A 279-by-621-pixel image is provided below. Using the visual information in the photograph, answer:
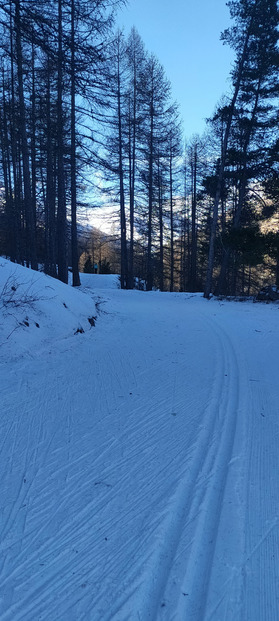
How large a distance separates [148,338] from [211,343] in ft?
4.11

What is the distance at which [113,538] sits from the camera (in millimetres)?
1608

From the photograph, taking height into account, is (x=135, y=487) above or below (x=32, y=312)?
below

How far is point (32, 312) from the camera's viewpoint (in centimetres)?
505

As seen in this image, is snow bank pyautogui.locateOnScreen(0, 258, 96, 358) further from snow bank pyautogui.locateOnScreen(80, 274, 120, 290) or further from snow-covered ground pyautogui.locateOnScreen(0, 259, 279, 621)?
snow bank pyautogui.locateOnScreen(80, 274, 120, 290)

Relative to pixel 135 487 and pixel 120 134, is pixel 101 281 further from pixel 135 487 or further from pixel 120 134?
pixel 135 487

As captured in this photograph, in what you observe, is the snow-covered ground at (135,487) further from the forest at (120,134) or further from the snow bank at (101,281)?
→ the snow bank at (101,281)

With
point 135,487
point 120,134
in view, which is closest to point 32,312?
point 135,487

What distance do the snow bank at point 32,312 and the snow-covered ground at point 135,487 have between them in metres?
0.04

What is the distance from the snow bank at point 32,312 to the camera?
14.5 feet

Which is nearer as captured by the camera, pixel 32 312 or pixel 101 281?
pixel 32 312

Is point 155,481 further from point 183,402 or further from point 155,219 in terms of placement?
point 155,219

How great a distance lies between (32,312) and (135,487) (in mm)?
3758

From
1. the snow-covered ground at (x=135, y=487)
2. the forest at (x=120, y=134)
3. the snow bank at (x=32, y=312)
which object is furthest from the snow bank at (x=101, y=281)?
the snow-covered ground at (x=135, y=487)

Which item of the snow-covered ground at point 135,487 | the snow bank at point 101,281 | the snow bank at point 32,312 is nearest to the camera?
the snow-covered ground at point 135,487
